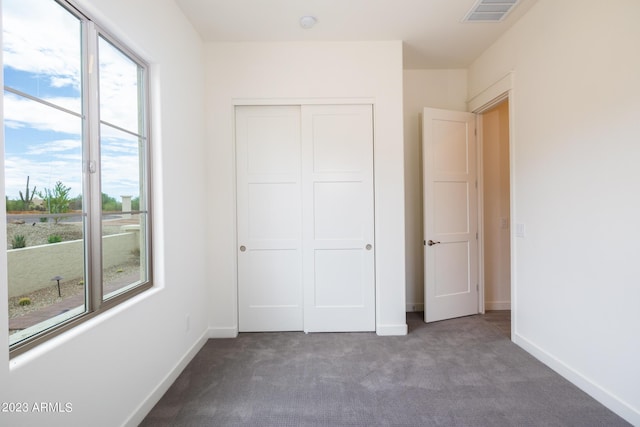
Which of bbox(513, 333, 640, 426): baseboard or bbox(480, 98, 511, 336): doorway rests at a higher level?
bbox(480, 98, 511, 336): doorway

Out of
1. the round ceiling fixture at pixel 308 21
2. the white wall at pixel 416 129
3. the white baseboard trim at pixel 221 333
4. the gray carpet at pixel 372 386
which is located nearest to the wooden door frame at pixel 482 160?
the white wall at pixel 416 129

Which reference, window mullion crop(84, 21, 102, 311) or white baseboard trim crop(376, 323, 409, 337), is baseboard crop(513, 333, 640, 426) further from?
window mullion crop(84, 21, 102, 311)

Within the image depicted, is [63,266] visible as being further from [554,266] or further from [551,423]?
[554,266]

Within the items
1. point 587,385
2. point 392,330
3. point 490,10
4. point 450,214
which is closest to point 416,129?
point 450,214

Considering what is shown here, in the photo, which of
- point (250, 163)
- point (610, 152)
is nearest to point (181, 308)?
point (250, 163)

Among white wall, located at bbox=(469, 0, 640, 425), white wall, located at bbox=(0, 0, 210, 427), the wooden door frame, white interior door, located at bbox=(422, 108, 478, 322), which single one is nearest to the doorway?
the wooden door frame

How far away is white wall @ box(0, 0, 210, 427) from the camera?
1.15 m

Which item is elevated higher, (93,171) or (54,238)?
(93,171)

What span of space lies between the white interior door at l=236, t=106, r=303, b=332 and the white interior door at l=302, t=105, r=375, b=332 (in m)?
0.13

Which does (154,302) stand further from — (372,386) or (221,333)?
(372,386)

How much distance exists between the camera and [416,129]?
11.2ft

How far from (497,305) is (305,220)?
8.52ft

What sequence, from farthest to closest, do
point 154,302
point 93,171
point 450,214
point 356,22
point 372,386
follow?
point 450,214
point 356,22
point 372,386
point 154,302
point 93,171

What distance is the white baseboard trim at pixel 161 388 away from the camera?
1.67 metres
